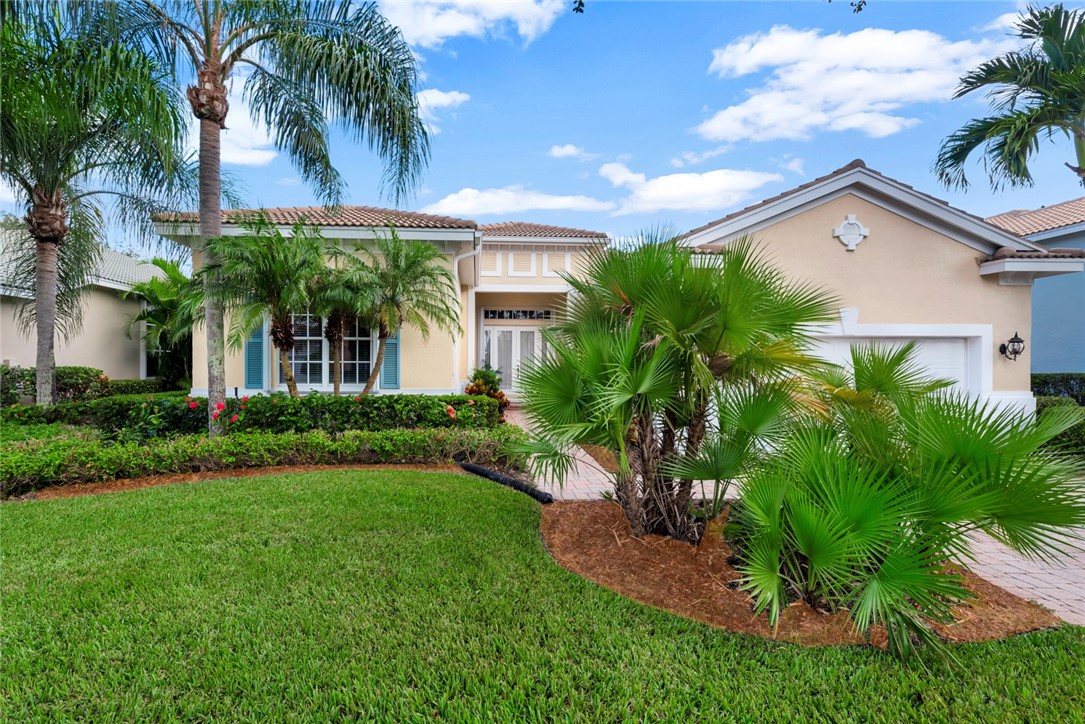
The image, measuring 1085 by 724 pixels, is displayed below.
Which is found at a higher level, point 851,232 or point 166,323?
point 851,232

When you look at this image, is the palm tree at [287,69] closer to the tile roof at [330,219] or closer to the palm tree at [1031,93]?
the tile roof at [330,219]

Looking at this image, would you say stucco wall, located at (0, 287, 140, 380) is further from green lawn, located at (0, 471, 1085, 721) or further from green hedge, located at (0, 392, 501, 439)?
green lawn, located at (0, 471, 1085, 721)

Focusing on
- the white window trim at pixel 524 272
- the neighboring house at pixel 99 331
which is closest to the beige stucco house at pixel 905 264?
the neighboring house at pixel 99 331

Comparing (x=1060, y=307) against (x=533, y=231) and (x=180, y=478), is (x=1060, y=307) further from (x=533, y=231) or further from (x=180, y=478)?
(x=180, y=478)

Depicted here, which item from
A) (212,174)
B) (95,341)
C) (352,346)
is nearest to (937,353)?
(352,346)

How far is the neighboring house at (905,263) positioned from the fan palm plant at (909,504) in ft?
19.7

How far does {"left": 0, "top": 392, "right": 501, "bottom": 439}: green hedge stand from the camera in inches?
317

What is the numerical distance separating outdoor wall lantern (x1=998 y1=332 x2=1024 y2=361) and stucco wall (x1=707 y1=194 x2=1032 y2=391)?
92mm

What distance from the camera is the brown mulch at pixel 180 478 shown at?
615 centimetres

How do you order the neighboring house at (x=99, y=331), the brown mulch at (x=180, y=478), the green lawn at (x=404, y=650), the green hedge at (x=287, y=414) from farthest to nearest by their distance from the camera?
the neighboring house at (x=99, y=331) → the green hedge at (x=287, y=414) → the brown mulch at (x=180, y=478) → the green lawn at (x=404, y=650)

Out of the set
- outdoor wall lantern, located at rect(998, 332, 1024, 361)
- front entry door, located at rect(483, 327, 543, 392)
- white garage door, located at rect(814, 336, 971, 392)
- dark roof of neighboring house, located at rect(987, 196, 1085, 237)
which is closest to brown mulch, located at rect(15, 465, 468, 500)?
white garage door, located at rect(814, 336, 971, 392)

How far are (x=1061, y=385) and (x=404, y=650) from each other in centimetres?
1744

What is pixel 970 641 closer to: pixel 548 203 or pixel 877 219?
pixel 877 219

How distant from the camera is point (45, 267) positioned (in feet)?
31.4
